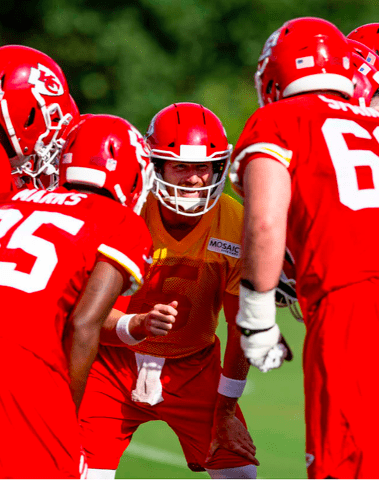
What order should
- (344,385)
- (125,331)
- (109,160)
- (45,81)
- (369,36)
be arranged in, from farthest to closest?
1. (369,36)
2. (45,81)
3. (125,331)
4. (109,160)
5. (344,385)

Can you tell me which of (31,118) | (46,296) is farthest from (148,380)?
(46,296)

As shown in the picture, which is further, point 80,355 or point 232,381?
point 232,381

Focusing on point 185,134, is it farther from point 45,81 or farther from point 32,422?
point 32,422

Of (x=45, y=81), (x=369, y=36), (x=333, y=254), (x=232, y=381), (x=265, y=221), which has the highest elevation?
(x=369, y=36)

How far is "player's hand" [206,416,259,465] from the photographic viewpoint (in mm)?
3783

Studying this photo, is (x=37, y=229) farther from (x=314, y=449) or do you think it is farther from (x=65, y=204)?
(x=314, y=449)

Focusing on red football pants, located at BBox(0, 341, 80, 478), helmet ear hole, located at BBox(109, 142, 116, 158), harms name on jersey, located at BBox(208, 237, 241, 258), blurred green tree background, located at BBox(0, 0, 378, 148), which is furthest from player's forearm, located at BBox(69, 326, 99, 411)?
blurred green tree background, located at BBox(0, 0, 378, 148)

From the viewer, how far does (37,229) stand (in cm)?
265

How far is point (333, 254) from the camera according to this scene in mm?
2445

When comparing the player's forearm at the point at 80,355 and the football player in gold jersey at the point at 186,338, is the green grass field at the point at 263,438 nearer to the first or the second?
the football player in gold jersey at the point at 186,338

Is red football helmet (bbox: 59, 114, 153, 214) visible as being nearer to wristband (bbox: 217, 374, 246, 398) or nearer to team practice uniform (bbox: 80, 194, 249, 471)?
team practice uniform (bbox: 80, 194, 249, 471)

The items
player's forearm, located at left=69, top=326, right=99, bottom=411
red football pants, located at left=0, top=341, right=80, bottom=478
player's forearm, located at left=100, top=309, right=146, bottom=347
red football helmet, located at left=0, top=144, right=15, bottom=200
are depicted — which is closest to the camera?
red football pants, located at left=0, top=341, right=80, bottom=478

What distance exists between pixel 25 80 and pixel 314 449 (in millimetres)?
2337

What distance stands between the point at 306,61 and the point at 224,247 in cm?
131
